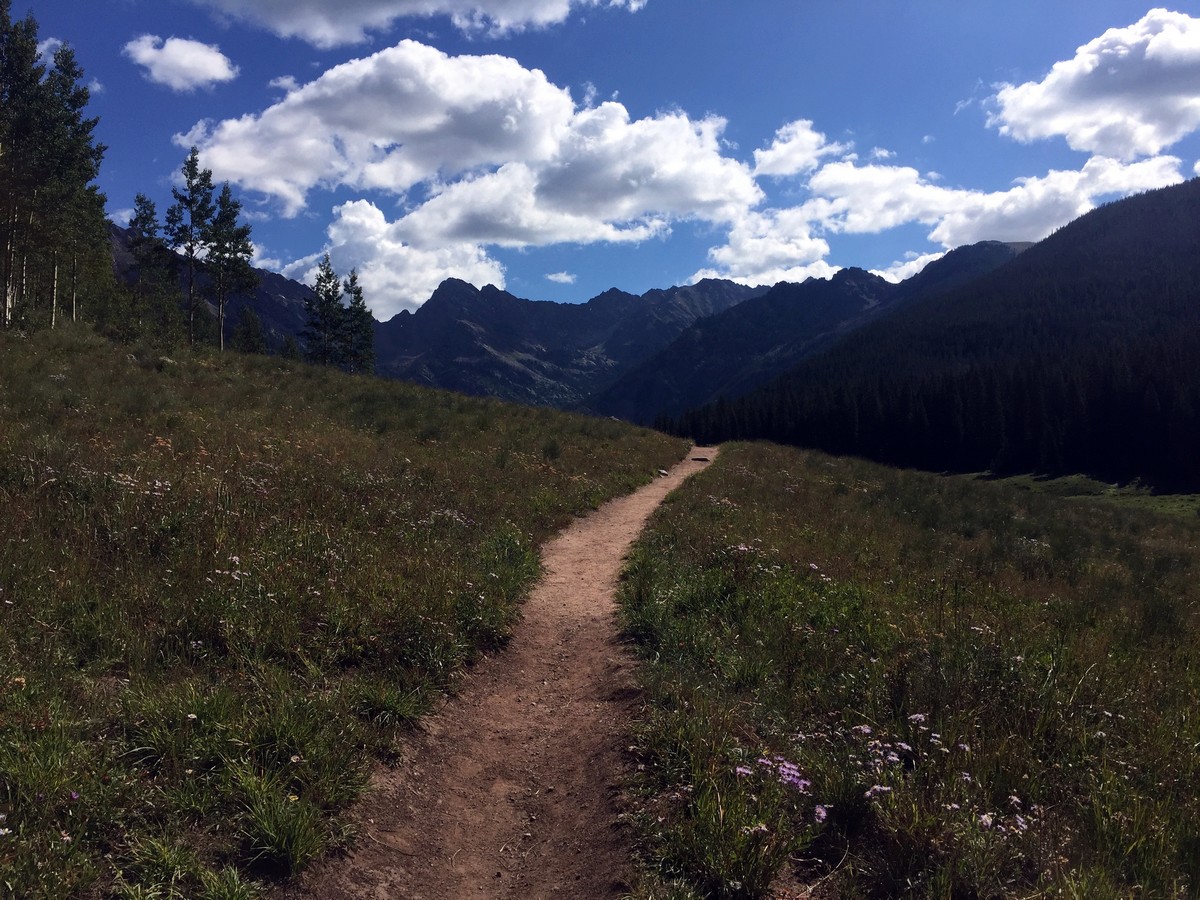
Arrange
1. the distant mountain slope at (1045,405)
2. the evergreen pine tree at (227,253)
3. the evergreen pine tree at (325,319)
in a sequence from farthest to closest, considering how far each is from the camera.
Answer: the distant mountain slope at (1045,405)
the evergreen pine tree at (325,319)
the evergreen pine tree at (227,253)

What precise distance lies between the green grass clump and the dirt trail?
398mm

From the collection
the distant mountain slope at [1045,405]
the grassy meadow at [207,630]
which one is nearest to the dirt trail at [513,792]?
the grassy meadow at [207,630]

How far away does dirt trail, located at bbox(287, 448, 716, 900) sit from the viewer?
3.91 metres

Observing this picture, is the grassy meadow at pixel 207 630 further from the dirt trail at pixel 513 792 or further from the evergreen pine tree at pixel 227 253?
the evergreen pine tree at pixel 227 253

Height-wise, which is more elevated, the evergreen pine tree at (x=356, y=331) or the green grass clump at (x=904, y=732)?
the evergreen pine tree at (x=356, y=331)

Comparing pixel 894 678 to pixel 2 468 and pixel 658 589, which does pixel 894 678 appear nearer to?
pixel 658 589

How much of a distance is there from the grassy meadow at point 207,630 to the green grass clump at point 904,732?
7.08 feet

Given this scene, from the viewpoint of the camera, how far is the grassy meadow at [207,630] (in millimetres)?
3553

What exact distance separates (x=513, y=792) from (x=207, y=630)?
9.41 feet

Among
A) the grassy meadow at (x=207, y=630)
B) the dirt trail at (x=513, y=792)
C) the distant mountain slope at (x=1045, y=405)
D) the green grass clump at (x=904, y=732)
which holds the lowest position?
the dirt trail at (x=513, y=792)

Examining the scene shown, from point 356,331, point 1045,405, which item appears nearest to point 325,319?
point 356,331

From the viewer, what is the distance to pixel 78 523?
22.7 ft

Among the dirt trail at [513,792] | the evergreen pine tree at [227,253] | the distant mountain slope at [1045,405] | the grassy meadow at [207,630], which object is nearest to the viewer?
the grassy meadow at [207,630]

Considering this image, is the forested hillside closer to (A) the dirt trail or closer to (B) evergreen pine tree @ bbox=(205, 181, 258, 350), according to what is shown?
(B) evergreen pine tree @ bbox=(205, 181, 258, 350)
